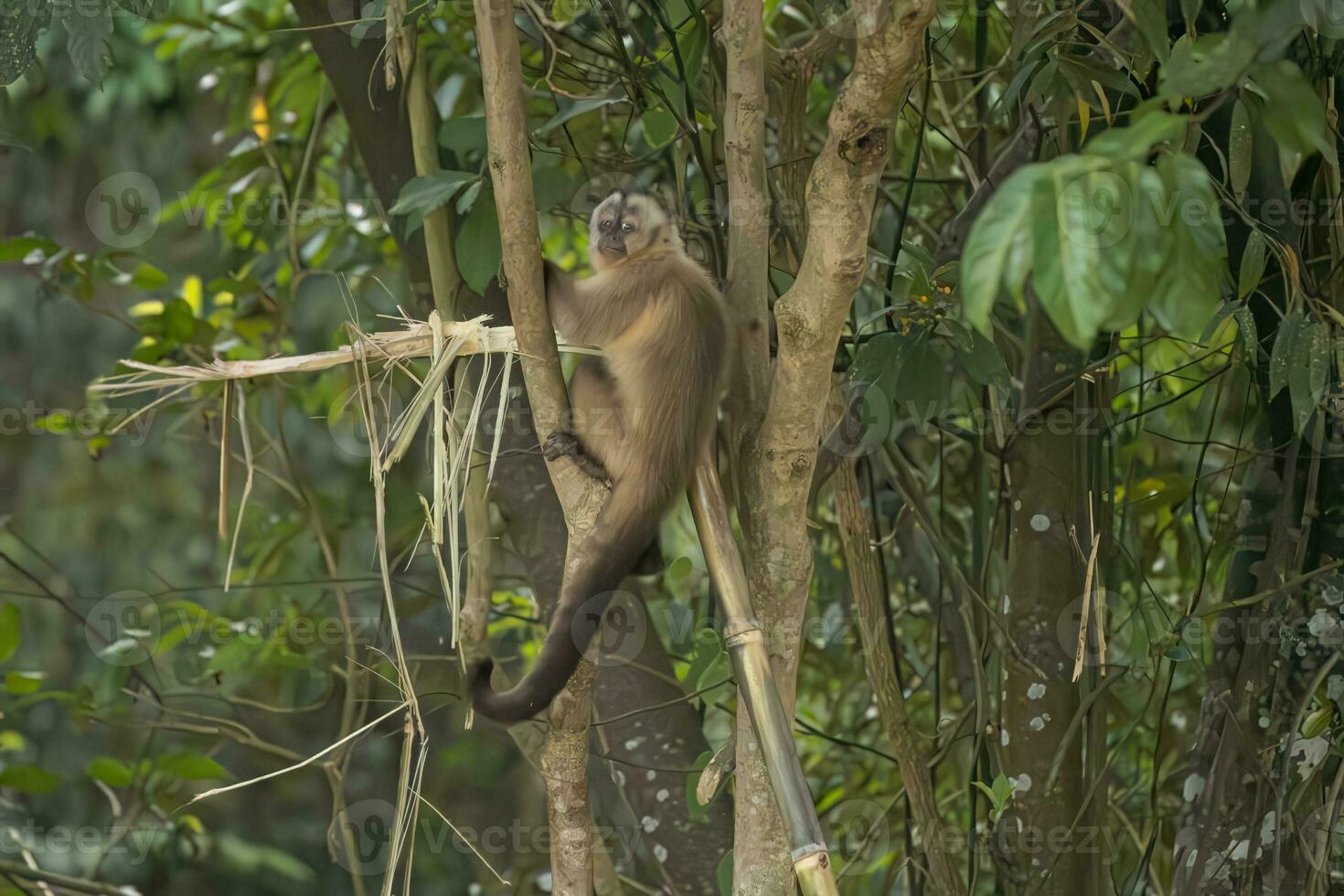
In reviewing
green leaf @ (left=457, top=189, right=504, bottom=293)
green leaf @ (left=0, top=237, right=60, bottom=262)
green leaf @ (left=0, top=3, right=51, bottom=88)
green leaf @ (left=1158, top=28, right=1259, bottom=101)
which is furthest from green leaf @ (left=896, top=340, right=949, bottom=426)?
green leaf @ (left=0, top=237, right=60, bottom=262)

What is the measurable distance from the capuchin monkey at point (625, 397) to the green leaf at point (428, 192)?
0.89ft

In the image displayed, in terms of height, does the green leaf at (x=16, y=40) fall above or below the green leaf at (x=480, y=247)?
above

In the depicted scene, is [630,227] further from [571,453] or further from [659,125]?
[571,453]

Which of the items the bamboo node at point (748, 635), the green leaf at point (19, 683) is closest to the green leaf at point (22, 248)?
the green leaf at point (19, 683)

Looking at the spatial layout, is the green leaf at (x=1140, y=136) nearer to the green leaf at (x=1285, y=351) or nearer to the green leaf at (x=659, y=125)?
the green leaf at (x=1285, y=351)

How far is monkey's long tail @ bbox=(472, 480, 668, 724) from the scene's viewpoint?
4.90 feet

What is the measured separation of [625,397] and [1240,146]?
0.87 m

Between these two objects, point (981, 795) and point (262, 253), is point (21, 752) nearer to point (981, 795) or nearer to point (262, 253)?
point (262, 253)

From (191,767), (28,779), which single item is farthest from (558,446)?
(28,779)

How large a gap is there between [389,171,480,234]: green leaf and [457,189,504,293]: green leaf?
61 mm

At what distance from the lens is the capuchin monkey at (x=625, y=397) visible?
1525mm

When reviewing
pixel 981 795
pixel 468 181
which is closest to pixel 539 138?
pixel 468 181

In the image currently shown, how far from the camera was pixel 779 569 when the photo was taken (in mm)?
1400

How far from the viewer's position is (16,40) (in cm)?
157
